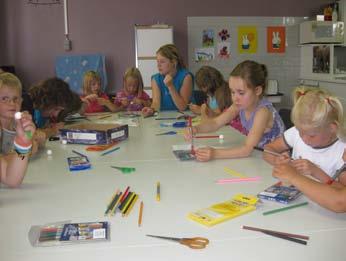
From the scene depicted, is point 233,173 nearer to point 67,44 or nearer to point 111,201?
point 111,201

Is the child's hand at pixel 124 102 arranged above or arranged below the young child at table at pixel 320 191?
above

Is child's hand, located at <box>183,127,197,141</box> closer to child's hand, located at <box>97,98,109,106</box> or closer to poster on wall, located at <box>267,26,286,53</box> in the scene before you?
child's hand, located at <box>97,98,109,106</box>

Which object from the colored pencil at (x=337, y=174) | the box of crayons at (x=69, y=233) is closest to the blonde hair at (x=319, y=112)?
the colored pencil at (x=337, y=174)

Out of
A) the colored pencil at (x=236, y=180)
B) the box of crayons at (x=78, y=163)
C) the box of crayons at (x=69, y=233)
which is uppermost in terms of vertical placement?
the box of crayons at (x=78, y=163)

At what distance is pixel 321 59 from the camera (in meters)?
5.11

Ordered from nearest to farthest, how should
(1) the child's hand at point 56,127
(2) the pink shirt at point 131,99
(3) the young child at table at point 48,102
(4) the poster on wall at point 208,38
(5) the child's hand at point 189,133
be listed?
(5) the child's hand at point 189,133 < (1) the child's hand at point 56,127 < (3) the young child at table at point 48,102 < (2) the pink shirt at point 131,99 < (4) the poster on wall at point 208,38

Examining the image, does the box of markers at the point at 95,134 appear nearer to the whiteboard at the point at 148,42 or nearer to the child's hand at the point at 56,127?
the child's hand at the point at 56,127

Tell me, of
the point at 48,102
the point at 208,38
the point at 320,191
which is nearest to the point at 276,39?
the point at 208,38

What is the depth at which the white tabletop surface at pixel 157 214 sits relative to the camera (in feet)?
2.96

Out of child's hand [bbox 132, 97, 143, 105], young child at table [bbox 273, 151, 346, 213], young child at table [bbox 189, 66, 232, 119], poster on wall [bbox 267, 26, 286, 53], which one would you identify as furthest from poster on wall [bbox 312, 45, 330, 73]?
young child at table [bbox 273, 151, 346, 213]

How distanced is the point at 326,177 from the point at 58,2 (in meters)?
4.47

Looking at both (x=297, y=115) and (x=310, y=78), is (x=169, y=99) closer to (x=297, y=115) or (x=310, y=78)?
(x=297, y=115)

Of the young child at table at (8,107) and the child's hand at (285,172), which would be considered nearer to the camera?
the child's hand at (285,172)

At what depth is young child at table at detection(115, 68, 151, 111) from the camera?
3681 mm
